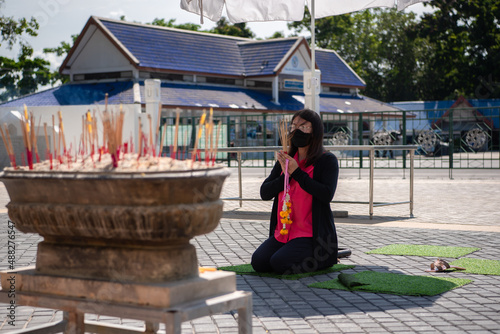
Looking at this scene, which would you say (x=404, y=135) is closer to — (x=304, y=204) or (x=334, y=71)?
(x=304, y=204)

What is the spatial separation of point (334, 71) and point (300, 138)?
43770 mm

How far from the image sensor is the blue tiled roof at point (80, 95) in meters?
33.6

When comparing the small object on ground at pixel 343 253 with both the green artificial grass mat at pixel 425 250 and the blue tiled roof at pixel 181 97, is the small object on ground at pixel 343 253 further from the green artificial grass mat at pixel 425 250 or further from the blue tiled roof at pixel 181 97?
the blue tiled roof at pixel 181 97

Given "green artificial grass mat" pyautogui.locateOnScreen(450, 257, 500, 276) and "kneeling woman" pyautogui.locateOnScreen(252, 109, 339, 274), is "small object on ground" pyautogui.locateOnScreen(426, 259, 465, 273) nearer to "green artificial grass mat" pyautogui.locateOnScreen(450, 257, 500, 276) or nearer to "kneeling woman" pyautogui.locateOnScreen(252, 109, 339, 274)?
"green artificial grass mat" pyautogui.locateOnScreen(450, 257, 500, 276)

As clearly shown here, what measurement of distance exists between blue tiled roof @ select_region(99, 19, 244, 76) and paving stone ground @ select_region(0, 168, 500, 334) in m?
23.4

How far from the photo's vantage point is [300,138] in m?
6.19

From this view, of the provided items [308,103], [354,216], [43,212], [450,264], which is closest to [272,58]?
[308,103]

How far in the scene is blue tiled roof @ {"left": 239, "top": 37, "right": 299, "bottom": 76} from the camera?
41.8 metres

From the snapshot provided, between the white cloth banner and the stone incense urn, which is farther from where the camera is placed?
the white cloth banner

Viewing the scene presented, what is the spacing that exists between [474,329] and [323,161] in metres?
2.19

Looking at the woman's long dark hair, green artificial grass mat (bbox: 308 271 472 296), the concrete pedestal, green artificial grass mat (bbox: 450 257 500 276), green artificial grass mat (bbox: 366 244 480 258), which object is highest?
the woman's long dark hair

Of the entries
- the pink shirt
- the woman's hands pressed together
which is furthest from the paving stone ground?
the woman's hands pressed together

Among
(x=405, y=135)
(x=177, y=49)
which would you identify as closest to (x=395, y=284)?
(x=405, y=135)

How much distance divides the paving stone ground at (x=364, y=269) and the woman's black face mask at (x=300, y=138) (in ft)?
4.04
